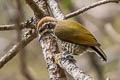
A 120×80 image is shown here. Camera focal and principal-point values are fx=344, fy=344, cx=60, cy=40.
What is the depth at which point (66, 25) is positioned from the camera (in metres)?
3.38

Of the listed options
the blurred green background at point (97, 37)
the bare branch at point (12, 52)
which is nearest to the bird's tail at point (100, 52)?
the bare branch at point (12, 52)

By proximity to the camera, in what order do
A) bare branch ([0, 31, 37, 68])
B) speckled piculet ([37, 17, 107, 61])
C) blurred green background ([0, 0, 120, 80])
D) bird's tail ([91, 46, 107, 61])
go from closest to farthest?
bare branch ([0, 31, 37, 68])
bird's tail ([91, 46, 107, 61])
speckled piculet ([37, 17, 107, 61])
blurred green background ([0, 0, 120, 80])

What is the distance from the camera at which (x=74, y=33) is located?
3.41 metres

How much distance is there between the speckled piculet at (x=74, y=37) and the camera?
3.29 metres

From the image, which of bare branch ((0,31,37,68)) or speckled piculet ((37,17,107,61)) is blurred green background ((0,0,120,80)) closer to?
speckled piculet ((37,17,107,61))

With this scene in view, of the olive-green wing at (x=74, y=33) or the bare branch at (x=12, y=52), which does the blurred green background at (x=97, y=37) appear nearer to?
the olive-green wing at (x=74, y=33)

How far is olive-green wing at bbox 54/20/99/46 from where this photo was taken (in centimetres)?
332

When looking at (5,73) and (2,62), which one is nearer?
(2,62)

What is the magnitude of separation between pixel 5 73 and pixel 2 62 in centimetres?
350

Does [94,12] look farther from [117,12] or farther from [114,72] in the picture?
[114,72]

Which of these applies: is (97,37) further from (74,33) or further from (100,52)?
(100,52)

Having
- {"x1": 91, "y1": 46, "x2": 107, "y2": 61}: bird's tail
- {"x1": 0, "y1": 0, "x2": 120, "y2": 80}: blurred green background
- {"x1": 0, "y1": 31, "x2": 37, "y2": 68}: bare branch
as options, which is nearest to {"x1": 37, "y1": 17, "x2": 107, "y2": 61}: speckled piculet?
{"x1": 91, "y1": 46, "x2": 107, "y2": 61}: bird's tail

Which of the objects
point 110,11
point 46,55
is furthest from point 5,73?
point 46,55

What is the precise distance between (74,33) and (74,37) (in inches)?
1.9
